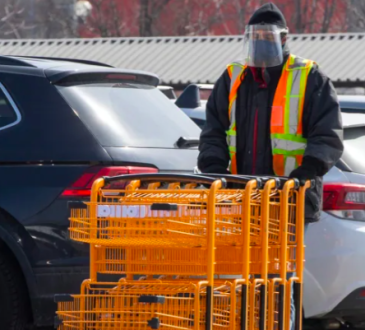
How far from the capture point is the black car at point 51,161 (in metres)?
5.32

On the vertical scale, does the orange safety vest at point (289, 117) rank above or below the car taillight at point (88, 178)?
above

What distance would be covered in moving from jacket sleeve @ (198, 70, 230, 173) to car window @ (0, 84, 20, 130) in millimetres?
1148

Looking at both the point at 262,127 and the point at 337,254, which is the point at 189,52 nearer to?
the point at 337,254

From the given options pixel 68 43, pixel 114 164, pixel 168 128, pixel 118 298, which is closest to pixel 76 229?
pixel 118 298

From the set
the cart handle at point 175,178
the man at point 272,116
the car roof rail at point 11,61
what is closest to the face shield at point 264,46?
the man at point 272,116

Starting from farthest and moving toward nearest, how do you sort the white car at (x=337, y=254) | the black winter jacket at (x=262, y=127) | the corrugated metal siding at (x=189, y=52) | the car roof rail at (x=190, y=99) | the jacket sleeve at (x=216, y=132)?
the corrugated metal siding at (x=189, y=52)
the car roof rail at (x=190, y=99)
the white car at (x=337, y=254)
the jacket sleeve at (x=216, y=132)
the black winter jacket at (x=262, y=127)

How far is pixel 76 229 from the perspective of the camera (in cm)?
411

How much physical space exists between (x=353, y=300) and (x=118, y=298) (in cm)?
216

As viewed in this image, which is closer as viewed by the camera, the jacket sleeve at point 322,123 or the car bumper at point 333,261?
the jacket sleeve at point 322,123

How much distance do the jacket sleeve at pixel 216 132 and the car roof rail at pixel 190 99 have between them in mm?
3745

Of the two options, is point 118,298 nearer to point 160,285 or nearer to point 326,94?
point 160,285

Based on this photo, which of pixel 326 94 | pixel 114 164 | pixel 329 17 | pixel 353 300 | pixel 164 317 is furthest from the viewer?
pixel 329 17

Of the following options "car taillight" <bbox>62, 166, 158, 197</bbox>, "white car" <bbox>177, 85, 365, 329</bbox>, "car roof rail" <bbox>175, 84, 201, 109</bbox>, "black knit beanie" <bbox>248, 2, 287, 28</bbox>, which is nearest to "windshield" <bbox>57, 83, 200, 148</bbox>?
"car taillight" <bbox>62, 166, 158, 197</bbox>

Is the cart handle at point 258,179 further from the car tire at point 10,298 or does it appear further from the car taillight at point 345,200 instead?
the car tire at point 10,298
